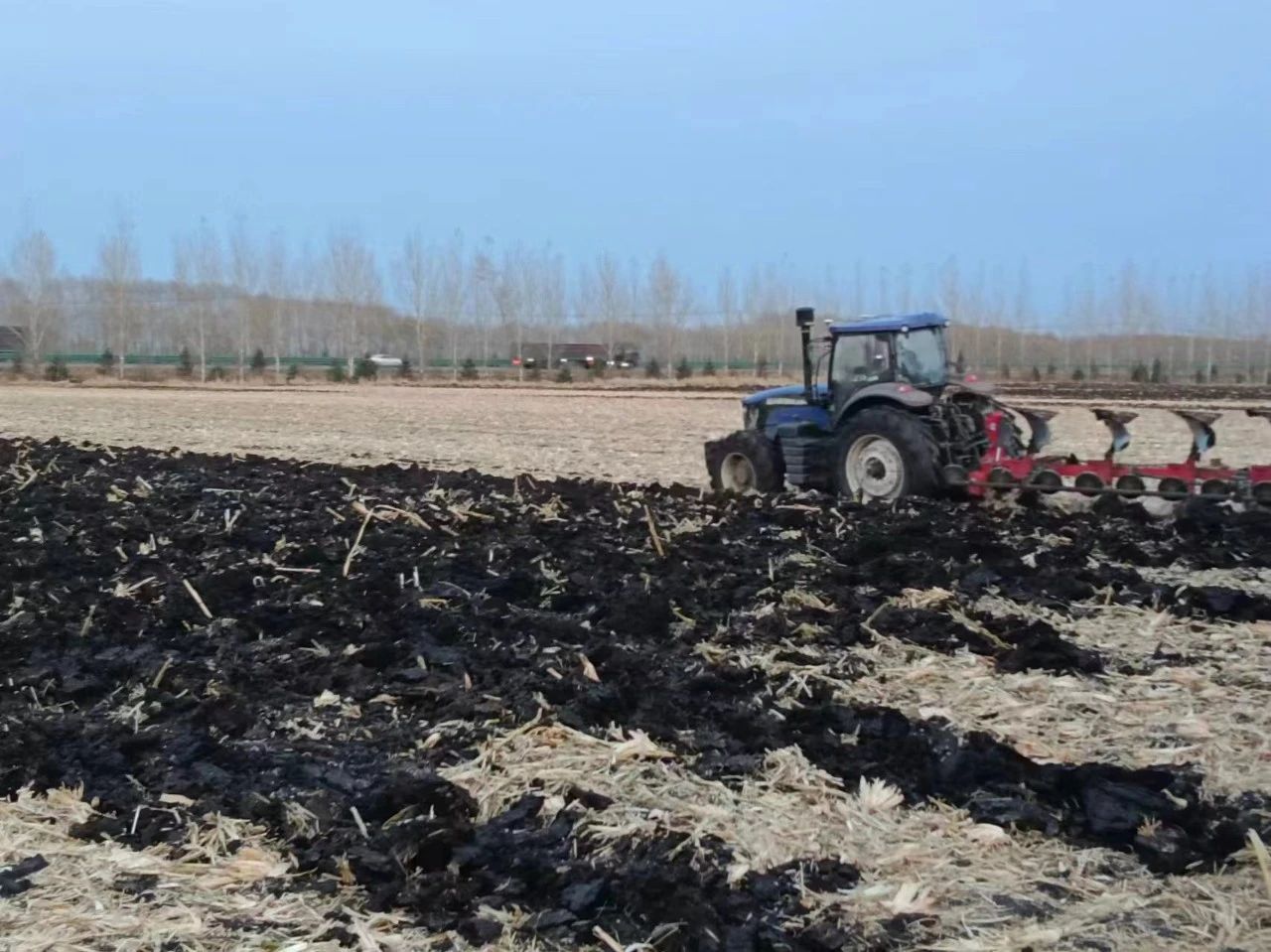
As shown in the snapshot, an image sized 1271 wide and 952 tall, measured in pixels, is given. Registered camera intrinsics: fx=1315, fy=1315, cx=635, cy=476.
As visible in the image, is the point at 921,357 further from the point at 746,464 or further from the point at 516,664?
the point at 516,664

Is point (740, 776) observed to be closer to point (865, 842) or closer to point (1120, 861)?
point (865, 842)

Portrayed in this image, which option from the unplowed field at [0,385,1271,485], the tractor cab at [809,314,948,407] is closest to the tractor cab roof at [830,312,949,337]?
the tractor cab at [809,314,948,407]

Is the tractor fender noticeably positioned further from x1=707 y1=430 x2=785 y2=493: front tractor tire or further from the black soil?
the black soil

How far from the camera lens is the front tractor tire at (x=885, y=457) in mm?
11195

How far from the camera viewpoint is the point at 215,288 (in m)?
68.6

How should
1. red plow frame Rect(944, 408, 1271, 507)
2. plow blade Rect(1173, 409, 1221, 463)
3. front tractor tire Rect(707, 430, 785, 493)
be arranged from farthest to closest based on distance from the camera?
1. front tractor tire Rect(707, 430, 785, 493)
2. plow blade Rect(1173, 409, 1221, 463)
3. red plow frame Rect(944, 408, 1271, 507)

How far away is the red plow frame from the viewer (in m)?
10.2

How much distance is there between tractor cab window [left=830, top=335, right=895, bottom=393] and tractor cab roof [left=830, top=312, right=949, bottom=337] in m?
0.07

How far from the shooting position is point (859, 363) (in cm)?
1198

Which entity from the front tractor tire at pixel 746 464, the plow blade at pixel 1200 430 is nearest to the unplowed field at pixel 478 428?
the front tractor tire at pixel 746 464

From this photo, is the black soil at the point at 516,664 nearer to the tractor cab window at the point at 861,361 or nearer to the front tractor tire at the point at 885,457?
the front tractor tire at the point at 885,457

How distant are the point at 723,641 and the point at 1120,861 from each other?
2.78m

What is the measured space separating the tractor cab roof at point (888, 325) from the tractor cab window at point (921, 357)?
7cm

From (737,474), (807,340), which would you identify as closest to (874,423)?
(807,340)
